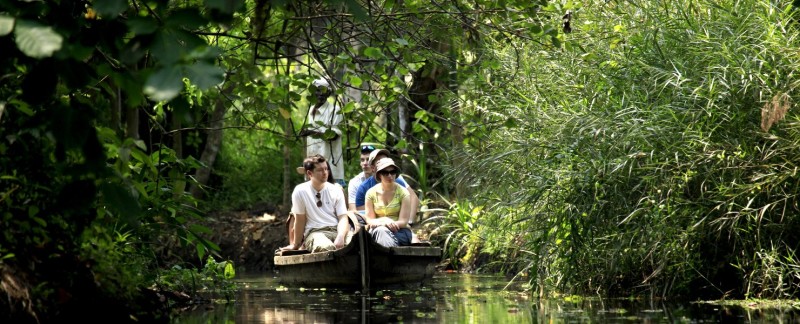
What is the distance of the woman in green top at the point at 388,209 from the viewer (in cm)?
1343

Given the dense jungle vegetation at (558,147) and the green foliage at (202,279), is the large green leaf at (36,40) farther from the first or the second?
the green foliage at (202,279)

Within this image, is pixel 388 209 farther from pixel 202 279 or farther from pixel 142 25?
pixel 142 25

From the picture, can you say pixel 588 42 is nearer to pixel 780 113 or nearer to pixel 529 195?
pixel 529 195

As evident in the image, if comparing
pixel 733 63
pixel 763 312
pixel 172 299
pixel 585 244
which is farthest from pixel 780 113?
pixel 172 299

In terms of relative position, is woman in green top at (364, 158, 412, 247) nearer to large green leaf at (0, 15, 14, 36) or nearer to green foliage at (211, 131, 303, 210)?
large green leaf at (0, 15, 14, 36)

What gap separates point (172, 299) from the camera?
10102 mm

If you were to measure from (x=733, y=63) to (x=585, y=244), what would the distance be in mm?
1975

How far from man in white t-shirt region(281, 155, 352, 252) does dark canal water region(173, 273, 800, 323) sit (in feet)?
2.24

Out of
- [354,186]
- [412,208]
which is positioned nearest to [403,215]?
[412,208]

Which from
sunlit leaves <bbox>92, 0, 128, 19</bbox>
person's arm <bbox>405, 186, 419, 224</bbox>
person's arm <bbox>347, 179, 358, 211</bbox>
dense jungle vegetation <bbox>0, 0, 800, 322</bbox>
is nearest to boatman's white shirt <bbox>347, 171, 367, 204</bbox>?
person's arm <bbox>347, 179, 358, 211</bbox>

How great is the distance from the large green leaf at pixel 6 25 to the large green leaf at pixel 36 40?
22 mm

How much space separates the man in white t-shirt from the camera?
1325 cm

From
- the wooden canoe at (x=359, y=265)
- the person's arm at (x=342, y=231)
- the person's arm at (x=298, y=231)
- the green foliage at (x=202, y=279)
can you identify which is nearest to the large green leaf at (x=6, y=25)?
the green foliage at (x=202, y=279)

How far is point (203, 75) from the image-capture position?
3561mm
